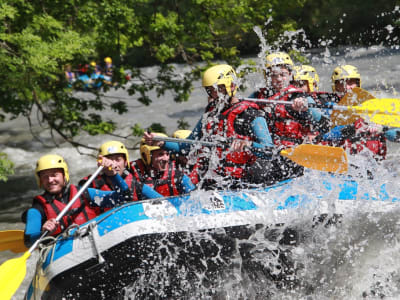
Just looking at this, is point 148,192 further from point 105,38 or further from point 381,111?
point 105,38

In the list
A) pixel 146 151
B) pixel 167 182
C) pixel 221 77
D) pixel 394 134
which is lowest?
pixel 167 182

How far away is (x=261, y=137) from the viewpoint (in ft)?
14.9

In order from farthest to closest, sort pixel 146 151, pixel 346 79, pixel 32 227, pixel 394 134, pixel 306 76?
1. pixel 306 76
2. pixel 346 79
3. pixel 146 151
4. pixel 394 134
5. pixel 32 227

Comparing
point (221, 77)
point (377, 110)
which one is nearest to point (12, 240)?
point (221, 77)

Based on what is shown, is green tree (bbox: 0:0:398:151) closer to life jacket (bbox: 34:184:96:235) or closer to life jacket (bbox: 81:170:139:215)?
life jacket (bbox: 81:170:139:215)

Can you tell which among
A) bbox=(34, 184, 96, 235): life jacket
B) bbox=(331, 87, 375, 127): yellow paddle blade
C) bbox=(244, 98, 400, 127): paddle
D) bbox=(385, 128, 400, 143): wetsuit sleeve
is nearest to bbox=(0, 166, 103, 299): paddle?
bbox=(34, 184, 96, 235): life jacket

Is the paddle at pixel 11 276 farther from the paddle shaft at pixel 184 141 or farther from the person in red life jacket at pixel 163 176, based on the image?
the paddle shaft at pixel 184 141

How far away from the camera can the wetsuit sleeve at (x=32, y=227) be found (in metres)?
4.44

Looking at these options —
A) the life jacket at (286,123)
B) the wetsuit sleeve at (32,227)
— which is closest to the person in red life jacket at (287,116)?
the life jacket at (286,123)

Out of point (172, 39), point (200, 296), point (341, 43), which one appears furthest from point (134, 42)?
point (341, 43)

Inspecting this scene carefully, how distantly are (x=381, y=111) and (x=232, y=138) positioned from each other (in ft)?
4.41

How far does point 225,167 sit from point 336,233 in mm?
1070

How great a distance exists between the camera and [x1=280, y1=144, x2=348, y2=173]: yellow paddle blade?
4.28 m

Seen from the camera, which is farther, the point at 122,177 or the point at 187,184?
the point at 187,184
